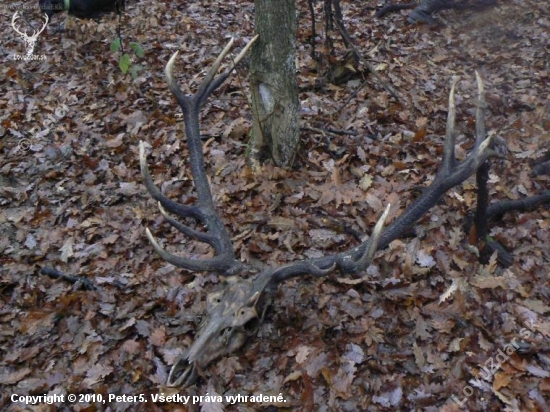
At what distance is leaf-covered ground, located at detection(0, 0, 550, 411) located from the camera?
3.44 m

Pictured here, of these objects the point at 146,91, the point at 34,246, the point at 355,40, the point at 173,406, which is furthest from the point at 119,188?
the point at 355,40

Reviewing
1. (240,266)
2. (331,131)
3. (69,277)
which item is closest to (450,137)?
(240,266)

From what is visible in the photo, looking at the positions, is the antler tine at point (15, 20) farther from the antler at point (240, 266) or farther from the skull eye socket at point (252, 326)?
the skull eye socket at point (252, 326)

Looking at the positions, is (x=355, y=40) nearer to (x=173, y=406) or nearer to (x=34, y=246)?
(x=34, y=246)

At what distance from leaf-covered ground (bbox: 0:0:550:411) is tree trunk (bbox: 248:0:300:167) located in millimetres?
269

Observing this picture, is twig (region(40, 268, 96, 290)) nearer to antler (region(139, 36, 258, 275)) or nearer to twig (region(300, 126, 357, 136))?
antler (region(139, 36, 258, 275))

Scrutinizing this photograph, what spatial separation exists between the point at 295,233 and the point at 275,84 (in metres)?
1.55

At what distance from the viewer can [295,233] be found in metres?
4.55

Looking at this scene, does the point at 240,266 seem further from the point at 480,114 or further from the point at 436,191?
the point at 480,114

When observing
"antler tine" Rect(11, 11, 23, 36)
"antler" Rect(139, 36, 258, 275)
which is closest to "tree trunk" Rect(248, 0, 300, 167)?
"antler" Rect(139, 36, 258, 275)

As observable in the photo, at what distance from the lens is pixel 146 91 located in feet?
22.5

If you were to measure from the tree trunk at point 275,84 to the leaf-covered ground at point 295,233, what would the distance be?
0.88 feet

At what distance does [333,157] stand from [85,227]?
9.34 feet

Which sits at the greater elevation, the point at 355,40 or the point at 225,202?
the point at 355,40
